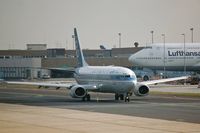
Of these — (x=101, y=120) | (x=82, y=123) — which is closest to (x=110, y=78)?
(x=101, y=120)

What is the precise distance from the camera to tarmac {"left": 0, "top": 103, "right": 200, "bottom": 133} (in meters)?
34.3

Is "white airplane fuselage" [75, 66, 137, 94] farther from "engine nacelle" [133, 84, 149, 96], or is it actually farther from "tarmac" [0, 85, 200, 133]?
"tarmac" [0, 85, 200, 133]

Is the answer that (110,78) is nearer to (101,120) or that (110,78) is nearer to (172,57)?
(101,120)

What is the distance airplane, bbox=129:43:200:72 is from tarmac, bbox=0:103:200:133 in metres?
107

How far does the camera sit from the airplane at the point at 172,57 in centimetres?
15175

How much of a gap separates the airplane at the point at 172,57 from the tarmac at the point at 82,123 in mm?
107289

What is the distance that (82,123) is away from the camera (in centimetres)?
3812

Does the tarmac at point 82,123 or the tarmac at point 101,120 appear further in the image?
the tarmac at point 101,120

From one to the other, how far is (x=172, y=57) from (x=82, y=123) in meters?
116

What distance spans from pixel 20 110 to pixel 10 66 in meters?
Result: 121

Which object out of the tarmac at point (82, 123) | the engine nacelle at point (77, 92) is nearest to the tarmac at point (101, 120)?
the tarmac at point (82, 123)

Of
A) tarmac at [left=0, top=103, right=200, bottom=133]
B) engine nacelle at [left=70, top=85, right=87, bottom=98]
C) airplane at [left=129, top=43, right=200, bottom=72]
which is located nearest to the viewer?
tarmac at [left=0, top=103, right=200, bottom=133]

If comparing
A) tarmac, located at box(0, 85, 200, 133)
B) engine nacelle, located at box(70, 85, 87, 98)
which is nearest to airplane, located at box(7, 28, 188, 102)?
engine nacelle, located at box(70, 85, 87, 98)

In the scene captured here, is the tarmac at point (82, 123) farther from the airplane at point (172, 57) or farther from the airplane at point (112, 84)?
the airplane at point (172, 57)
